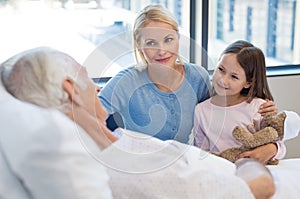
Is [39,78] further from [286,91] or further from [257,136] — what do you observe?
[286,91]

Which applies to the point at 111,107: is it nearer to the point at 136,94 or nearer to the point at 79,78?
the point at 136,94

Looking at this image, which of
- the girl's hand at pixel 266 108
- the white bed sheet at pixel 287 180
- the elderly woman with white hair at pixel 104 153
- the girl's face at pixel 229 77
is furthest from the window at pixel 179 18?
the white bed sheet at pixel 287 180

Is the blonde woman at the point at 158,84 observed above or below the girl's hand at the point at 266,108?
above

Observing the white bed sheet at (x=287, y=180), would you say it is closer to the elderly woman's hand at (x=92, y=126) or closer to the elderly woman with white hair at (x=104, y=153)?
the elderly woman with white hair at (x=104, y=153)

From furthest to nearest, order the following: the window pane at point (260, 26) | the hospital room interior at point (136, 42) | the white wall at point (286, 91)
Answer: the window pane at point (260, 26) → the white wall at point (286, 91) → the hospital room interior at point (136, 42)

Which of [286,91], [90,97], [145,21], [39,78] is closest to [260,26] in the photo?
[286,91]

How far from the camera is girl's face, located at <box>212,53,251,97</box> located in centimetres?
161

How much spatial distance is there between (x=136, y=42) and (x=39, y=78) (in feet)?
1.93

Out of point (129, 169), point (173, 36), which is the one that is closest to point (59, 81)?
point (129, 169)

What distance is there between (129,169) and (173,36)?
64cm

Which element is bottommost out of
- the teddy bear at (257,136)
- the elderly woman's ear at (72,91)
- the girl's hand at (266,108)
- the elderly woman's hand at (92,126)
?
the teddy bear at (257,136)

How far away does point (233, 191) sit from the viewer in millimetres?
1140

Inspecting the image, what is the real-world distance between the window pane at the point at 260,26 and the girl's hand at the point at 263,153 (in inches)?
36.6

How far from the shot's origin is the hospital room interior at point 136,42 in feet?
4.15
